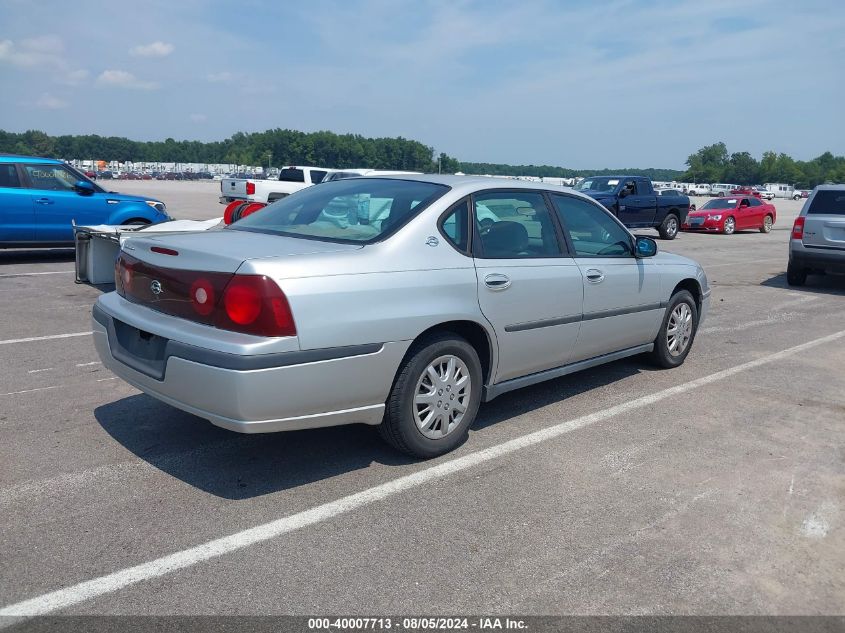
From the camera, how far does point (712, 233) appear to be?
25.8m

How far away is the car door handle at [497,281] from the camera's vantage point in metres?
4.33

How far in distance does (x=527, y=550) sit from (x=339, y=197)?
248 centimetres

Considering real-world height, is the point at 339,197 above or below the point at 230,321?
above

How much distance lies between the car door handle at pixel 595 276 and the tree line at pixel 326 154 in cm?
Answer: 10066

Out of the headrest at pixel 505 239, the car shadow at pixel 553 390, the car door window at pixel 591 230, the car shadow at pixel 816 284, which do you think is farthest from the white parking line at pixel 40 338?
the car shadow at pixel 816 284

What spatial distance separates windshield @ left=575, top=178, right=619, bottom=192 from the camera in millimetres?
20425

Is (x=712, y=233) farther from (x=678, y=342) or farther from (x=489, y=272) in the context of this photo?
(x=489, y=272)

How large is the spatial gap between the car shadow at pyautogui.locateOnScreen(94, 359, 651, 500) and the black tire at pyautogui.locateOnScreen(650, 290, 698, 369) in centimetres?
164

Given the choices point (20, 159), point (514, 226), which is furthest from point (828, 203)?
point (20, 159)

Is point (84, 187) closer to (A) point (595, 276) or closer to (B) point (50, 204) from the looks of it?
(B) point (50, 204)

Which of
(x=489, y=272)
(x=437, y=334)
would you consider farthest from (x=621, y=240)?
→ (x=437, y=334)

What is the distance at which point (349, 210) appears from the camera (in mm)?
4469

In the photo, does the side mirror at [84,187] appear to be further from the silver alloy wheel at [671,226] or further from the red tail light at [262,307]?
the silver alloy wheel at [671,226]

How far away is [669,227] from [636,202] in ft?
6.29
